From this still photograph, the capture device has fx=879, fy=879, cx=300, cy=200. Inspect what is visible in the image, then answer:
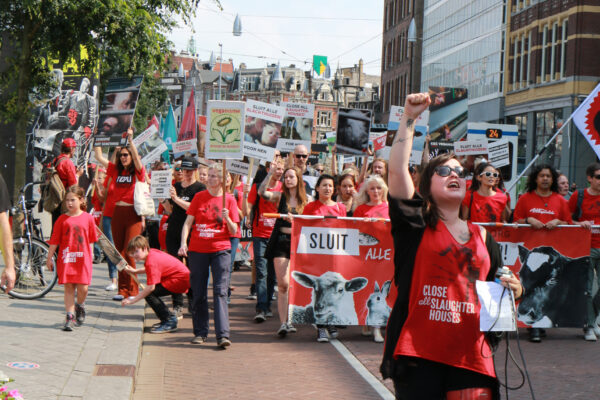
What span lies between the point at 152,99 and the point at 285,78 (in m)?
95.7

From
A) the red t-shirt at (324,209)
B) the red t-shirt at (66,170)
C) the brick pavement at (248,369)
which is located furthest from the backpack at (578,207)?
the red t-shirt at (66,170)

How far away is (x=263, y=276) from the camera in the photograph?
35.6 ft

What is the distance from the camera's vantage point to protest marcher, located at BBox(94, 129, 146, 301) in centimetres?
1109

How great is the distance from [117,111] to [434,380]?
8.79 meters

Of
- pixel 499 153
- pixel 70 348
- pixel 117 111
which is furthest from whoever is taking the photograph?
pixel 499 153

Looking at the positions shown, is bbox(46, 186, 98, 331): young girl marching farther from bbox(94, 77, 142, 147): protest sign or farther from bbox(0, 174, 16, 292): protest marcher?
bbox(0, 174, 16, 292): protest marcher

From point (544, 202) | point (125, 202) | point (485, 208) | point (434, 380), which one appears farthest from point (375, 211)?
point (434, 380)

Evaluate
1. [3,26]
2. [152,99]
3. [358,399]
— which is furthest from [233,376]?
[152,99]

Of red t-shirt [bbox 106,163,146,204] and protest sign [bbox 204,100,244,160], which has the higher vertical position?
Result: protest sign [bbox 204,100,244,160]

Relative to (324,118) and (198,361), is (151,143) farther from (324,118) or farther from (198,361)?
(324,118)

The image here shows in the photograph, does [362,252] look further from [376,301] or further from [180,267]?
[180,267]

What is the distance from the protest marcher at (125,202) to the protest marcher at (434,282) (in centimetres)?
758

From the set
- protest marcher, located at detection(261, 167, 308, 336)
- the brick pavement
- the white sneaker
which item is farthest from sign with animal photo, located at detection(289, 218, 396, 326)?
the white sneaker

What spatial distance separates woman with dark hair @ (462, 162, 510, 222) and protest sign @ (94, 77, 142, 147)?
15.0ft
